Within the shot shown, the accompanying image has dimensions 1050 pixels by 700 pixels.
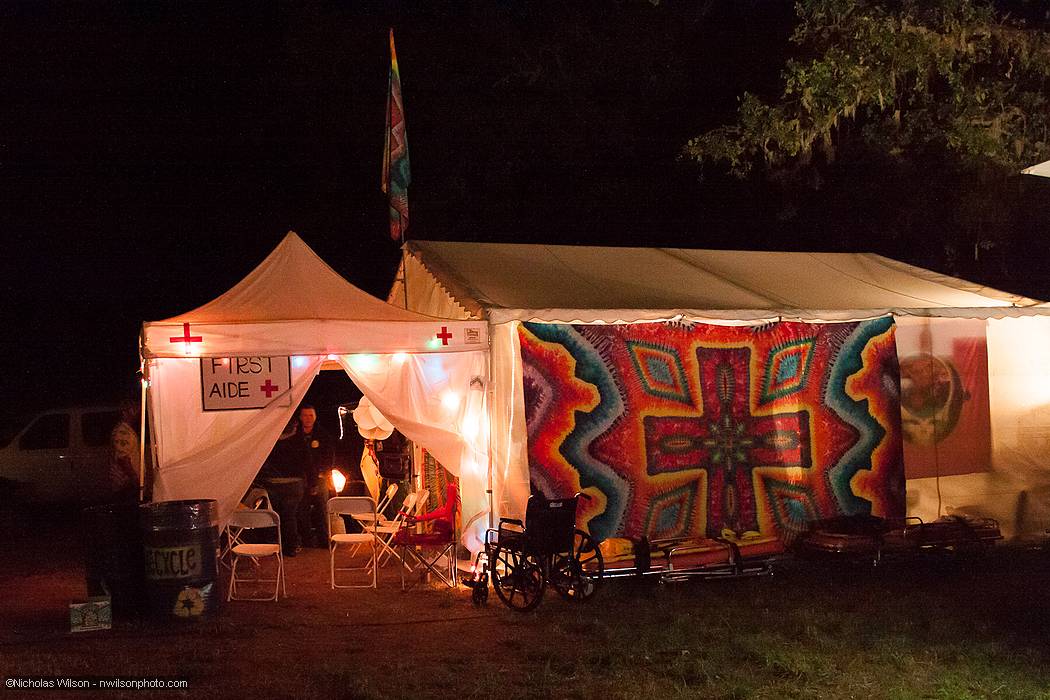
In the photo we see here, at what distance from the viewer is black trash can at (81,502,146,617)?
7.17m

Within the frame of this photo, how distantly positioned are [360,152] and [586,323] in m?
10.9

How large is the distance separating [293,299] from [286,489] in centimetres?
265

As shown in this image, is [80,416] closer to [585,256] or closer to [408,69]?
[585,256]

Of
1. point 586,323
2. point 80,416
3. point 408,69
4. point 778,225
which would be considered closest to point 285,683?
point 586,323

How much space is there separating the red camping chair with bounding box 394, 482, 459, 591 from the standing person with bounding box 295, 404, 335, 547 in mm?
1601

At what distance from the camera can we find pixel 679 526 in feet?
27.9

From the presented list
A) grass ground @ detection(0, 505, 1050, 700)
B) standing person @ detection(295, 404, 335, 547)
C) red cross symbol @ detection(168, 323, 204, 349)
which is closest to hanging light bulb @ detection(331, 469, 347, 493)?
standing person @ detection(295, 404, 335, 547)

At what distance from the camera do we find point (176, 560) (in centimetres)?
702

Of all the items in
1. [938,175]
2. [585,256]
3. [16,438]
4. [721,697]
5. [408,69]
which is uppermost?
[408,69]

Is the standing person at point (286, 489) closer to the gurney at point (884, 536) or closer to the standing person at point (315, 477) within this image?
the standing person at point (315, 477)

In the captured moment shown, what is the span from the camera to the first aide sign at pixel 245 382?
7734mm

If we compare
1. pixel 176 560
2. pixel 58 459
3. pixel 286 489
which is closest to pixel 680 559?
pixel 176 560

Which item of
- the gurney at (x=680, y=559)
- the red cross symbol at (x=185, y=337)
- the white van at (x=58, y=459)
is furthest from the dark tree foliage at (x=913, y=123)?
the white van at (x=58, y=459)

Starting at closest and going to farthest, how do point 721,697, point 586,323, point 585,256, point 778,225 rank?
point 721,697
point 586,323
point 585,256
point 778,225
